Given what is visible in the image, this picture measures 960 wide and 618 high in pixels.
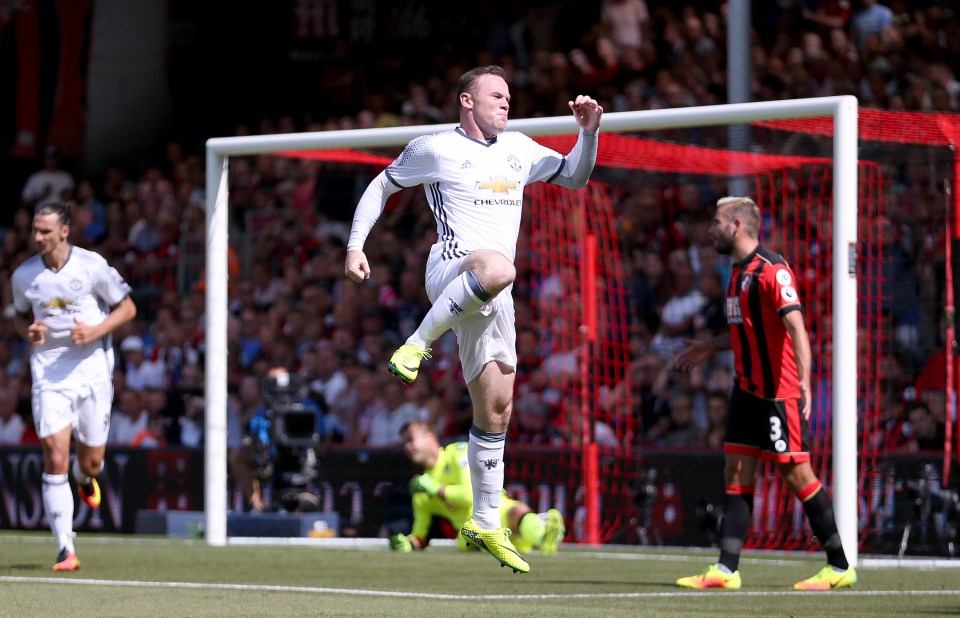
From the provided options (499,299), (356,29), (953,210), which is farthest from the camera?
(356,29)

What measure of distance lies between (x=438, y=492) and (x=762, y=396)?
11.8 ft

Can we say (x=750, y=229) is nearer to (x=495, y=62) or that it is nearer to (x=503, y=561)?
(x=503, y=561)

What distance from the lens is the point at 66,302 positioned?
10570mm

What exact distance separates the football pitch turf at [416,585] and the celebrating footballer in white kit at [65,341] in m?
0.72

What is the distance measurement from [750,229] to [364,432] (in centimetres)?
682

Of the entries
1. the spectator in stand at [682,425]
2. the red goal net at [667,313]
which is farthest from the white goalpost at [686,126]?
the spectator in stand at [682,425]

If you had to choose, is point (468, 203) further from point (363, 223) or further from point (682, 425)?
point (682, 425)

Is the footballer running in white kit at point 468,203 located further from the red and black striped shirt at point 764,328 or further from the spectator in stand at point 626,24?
the spectator in stand at point 626,24

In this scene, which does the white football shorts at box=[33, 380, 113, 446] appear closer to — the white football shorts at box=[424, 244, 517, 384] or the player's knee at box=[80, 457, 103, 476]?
the player's knee at box=[80, 457, 103, 476]

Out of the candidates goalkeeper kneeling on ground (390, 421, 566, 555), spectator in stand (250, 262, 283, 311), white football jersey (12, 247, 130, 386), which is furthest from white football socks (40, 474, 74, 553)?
spectator in stand (250, 262, 283, 311)

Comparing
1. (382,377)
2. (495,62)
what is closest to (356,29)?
(495,62)

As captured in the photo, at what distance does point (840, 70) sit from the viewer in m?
14.9

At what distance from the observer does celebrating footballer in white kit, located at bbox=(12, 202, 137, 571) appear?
1043cm

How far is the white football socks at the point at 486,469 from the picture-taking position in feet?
24.8
